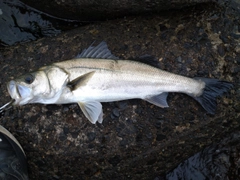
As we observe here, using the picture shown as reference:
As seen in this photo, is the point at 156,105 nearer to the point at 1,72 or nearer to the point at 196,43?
the point at 196,43

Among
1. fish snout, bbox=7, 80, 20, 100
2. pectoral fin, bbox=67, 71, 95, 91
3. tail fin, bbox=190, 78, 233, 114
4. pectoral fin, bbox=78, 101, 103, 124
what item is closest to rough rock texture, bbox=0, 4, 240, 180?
tail fin, bbox=190, 78, 233, 114

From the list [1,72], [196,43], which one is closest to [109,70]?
[196,43]

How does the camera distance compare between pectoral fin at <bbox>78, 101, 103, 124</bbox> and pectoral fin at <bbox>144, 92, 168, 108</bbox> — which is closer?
pectoral fin at <bbox>78, 101, 103, 124</bbox>

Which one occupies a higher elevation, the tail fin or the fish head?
the fish head

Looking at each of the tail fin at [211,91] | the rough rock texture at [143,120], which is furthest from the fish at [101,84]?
the rough rock texture at [143,120]

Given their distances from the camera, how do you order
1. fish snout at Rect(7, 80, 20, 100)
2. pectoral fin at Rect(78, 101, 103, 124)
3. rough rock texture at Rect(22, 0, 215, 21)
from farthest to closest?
rough rock texture at Rect(22, 0, 215, 21) → pectoral fin at Rect(78, 101, 103, 124) → fish snout at Rect(7, 80, 20, 100)

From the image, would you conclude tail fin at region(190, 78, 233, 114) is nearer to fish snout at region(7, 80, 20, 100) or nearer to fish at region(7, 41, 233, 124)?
fish at region(7, 41, 233, 124)

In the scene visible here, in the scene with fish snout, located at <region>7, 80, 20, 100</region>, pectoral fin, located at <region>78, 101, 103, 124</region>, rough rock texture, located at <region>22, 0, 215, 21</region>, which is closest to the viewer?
fish snout, located at <region>7, 80, 20, 100</region>
